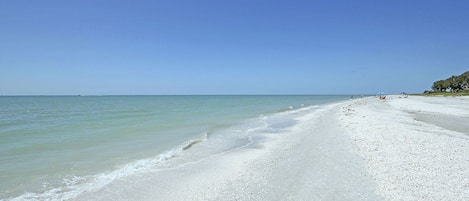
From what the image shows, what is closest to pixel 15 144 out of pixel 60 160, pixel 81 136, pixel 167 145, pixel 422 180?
pixel 81 136

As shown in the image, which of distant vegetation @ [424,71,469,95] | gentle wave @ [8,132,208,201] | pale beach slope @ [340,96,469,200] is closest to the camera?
pale beach slope @ [340,96,469,200]

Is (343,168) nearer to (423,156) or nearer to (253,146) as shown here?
(423,156)

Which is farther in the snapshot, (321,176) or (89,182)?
(89,182)

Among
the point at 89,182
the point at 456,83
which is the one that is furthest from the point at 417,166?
the point at 456,83

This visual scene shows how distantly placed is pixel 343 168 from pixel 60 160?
9.67m

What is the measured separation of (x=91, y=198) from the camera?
19.1 ft

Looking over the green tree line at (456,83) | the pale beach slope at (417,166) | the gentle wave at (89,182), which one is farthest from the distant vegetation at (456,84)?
the gentle wave at (89,182)

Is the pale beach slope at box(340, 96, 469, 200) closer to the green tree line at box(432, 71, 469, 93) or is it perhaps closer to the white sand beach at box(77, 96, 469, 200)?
the white sand beach at box(77, 96, 469, 200)

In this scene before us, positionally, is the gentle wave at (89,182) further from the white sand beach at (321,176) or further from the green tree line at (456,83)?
the green tree line at (456,83)

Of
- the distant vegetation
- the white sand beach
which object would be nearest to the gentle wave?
the white sand beach

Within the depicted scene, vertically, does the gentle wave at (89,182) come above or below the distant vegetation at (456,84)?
below

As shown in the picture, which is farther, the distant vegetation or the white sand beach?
the distant vegetation

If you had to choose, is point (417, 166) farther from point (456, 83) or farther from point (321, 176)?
point (456, 83)

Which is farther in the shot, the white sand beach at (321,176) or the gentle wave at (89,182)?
the gentle wave at (89,182)
